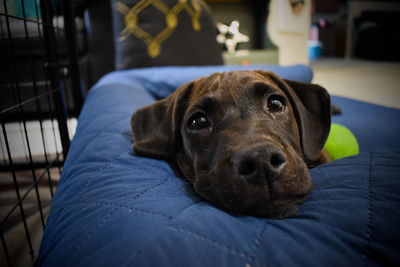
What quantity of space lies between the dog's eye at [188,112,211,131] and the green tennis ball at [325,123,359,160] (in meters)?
0.74

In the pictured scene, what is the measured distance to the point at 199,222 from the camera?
833 millimetres

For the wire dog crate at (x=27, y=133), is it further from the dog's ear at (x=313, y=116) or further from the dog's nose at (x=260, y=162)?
the dog's ear at (x=313, y=116)

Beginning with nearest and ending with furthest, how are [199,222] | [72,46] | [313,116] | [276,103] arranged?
[199,222]
[276,103]
[313,116]
[72,46]

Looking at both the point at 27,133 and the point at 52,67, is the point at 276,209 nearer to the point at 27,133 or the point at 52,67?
the point at 52,67

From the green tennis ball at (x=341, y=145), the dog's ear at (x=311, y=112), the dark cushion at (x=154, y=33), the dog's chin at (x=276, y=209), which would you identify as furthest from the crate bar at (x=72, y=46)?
the dog's chin at (x=276, y=209)

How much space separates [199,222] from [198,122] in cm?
59

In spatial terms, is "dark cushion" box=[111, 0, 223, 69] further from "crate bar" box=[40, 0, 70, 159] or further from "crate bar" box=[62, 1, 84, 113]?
"crate bar" box=[40, 0, 70, 159]

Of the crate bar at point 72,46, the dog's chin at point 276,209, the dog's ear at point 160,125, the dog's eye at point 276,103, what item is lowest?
the dog's chin at point 276,209

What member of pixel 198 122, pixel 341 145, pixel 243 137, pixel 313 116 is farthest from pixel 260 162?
pixel 341 145

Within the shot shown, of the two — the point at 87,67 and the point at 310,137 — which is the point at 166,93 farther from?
the point at 87,67

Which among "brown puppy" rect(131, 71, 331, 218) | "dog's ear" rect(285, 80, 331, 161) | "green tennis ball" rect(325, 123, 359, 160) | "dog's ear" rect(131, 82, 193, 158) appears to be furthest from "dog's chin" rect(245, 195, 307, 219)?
"green tennis ball" rect(325, 123, 359, 160)

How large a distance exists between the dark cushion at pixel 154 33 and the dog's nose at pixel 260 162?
250 centimetres

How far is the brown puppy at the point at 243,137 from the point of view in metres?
0.92

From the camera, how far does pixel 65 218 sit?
969 mm
